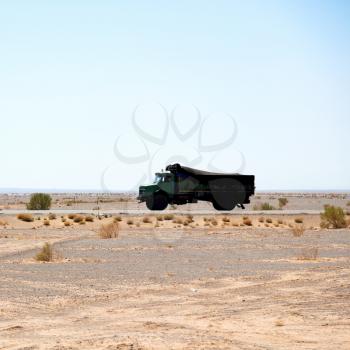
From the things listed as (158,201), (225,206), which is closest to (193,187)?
(158,201)

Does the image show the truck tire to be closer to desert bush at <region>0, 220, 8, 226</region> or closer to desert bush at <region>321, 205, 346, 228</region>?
desert bush at <region>0, 220, 8, 226</region>

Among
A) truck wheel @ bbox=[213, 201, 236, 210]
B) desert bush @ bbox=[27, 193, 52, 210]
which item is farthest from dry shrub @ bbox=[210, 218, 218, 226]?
desert bush @ bbox=[27, 193, 52, 210]

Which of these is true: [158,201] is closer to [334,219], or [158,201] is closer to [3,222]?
[3,222]

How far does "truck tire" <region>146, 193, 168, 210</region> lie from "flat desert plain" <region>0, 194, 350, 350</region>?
1760 centimetres

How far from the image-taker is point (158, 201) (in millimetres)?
47438

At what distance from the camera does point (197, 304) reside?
13.0 metres

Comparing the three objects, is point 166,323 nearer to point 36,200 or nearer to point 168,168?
point 168,168

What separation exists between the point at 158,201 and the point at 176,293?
32976 millimetres


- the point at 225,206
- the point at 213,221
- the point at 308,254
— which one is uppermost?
the point at 225,206

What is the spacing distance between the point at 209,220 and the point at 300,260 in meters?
21.3

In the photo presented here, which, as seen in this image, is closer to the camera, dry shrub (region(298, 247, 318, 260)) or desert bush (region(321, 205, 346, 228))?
dry shrub (region(298, 247, 318, 260))

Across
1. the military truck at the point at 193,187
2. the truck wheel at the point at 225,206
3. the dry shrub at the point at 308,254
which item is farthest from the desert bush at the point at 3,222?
the dry shrub at the point at 308,254

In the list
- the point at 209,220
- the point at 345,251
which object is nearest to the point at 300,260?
the point at 345,251

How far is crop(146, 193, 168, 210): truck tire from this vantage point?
154ft
